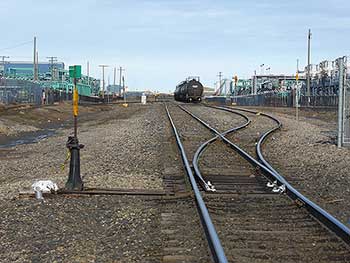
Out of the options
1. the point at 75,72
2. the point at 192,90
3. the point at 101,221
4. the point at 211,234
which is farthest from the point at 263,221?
the point at 192,90

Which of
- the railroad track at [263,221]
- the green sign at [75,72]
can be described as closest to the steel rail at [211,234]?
the railroad track at [263,221]

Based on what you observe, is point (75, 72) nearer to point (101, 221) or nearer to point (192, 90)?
point (101, 221)

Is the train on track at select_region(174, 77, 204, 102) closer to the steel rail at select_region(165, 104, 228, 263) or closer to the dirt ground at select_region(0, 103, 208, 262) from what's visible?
the dirt ground at select_region(0, 103, 208, 262)

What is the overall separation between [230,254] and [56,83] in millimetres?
97102

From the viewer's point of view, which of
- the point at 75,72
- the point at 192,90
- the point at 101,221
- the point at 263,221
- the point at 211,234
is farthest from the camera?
the point at 192,90

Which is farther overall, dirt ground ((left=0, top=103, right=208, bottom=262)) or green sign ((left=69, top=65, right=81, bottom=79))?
green sign ((left=69, top=65, right=81, bottom=79))

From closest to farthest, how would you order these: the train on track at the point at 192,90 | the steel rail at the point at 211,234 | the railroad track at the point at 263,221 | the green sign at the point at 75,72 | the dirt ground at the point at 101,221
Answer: the steel rail at the point at 211,234
the railroad track at the point at 263,221
the dirt ground at the point at 101,221
the green sign at the point at 75,72
the train on track at the point at 192,90

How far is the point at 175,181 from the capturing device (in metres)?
11.5

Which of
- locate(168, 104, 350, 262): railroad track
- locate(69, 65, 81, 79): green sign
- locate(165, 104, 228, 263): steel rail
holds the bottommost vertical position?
locate(168, 104, 350, 262): railroad track

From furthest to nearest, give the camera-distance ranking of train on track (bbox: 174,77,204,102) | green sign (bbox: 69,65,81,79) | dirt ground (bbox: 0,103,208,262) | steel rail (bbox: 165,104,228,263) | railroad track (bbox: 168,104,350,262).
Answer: train on track (bbox: 174,77,204,102) → green sign (bbox: 69,65,81,79) → dirt ground (bbox: 0,103,208,262) → railroad track (bbox: 168,104,350,262) → steel rail (bbox: 165,104,228,263)

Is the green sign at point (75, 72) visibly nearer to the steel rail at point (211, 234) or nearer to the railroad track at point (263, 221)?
the railroad track at point (263, 221)

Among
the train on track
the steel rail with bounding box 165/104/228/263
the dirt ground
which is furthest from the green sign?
the train on track

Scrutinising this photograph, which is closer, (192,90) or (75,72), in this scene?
(75,72)

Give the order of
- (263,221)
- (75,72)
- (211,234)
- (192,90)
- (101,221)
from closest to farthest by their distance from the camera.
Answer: (211,234), (263,221), (101,221), (75,72), (192,90)
